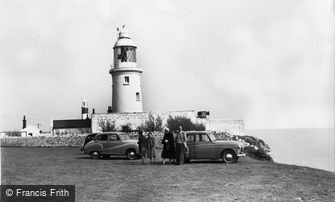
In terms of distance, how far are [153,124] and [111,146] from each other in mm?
17510

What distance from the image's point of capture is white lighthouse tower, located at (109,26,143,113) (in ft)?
131

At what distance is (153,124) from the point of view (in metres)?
39.3

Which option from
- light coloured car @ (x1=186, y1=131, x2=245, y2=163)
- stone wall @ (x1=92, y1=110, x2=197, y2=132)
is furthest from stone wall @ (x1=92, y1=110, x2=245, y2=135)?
light coloured car @ (x1=186, y1=131, x2=245, y2=163)

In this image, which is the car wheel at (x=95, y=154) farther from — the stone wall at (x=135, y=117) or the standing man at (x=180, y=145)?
the stone wall at (x=135, y=117)

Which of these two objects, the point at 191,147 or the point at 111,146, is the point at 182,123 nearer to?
the point at 111,146

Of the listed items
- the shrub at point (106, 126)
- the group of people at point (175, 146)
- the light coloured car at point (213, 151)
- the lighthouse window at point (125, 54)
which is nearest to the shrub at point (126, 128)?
the shrub at point (106, 126)

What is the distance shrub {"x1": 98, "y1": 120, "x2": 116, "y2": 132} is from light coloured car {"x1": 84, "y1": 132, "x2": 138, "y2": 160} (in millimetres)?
16794

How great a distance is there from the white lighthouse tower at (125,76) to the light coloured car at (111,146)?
18.3 m

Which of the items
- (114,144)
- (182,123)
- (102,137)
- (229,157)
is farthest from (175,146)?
(182,123)

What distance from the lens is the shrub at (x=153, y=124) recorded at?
39.0m

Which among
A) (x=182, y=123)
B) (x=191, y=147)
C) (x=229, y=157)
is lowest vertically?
(x=229, y=157)

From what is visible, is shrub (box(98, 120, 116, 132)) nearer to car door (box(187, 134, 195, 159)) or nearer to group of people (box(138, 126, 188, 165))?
group of people (box(138, 126, 188, 165))

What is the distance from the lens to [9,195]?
9828 mm

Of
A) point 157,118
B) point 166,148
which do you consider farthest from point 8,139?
point 166,148
